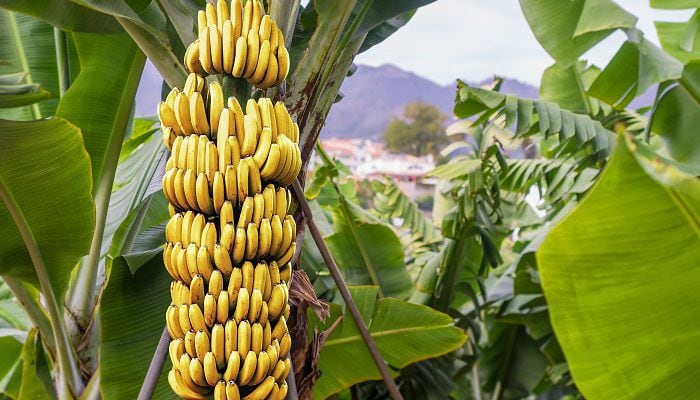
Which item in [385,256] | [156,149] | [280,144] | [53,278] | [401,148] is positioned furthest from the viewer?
[401,148]

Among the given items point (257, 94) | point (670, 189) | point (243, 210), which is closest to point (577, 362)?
point (670, 189)

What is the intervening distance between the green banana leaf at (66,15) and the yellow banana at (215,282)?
0.50 m

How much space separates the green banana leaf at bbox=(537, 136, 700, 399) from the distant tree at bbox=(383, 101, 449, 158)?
19.6m

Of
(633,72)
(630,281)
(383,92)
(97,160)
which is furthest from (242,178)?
(383,92)

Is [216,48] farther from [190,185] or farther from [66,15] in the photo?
[66,15]

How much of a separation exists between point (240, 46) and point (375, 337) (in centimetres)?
82

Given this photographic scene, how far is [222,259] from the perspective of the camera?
1.98 ft

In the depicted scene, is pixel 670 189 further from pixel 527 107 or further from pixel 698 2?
pixel 698 2

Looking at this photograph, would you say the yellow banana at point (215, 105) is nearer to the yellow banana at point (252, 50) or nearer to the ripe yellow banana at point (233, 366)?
the yellow banana at point (252, 50)

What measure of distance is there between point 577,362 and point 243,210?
0.35 m

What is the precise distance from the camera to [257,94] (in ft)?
2.39

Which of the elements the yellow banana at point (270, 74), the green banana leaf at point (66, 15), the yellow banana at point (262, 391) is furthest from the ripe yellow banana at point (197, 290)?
the green banana leaf at point (66, 15)

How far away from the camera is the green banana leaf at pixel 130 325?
3.11ft

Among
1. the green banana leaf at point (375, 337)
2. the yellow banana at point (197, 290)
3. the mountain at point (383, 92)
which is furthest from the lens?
the mountain at point (383, 92)
